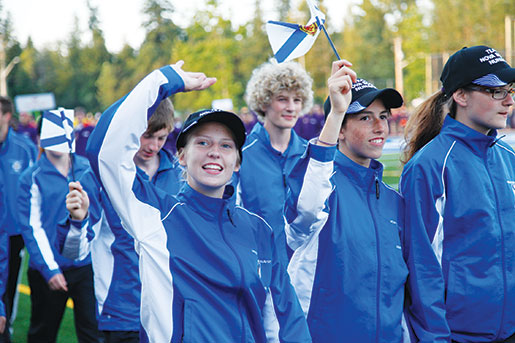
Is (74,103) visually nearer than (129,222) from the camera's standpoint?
No

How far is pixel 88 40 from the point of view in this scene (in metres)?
95.8

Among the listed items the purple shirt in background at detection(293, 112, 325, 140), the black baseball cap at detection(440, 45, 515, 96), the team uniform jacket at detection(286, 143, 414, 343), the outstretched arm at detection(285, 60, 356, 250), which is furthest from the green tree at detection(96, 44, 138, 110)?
the outstretched arm at detection(285, 60, 356, 250)

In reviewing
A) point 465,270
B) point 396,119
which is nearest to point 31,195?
point 465,270

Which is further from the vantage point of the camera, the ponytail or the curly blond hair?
the curly blond hair

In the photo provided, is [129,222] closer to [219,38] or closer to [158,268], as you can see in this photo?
[158,268]

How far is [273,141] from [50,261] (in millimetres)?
1995

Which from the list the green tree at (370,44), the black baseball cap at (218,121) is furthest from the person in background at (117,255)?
the green tree at (370,44)

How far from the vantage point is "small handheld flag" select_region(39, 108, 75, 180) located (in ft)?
12.8

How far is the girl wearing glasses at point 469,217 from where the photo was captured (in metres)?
2.83

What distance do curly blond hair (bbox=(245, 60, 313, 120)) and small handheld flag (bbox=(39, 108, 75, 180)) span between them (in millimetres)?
1544

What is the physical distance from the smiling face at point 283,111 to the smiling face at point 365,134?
5.55 ft

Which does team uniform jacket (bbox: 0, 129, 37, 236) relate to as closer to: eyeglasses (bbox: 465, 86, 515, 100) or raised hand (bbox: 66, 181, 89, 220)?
raised hand (bbox: 66, 181, 89, 220)

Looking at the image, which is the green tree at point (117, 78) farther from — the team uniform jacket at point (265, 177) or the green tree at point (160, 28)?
the team uniform jacket at point (265, 177)

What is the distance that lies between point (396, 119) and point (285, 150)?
23.2m
